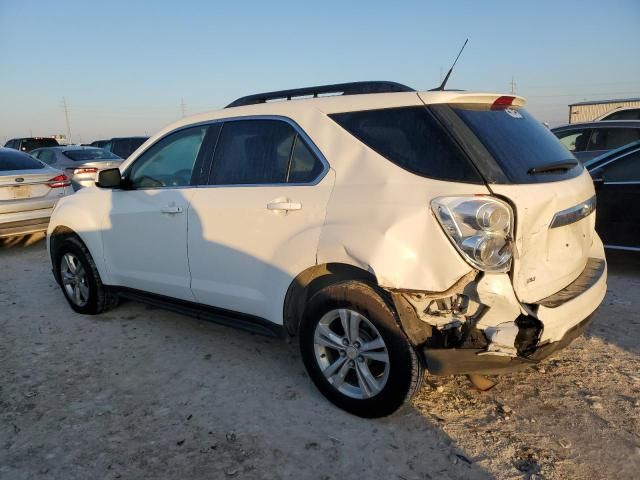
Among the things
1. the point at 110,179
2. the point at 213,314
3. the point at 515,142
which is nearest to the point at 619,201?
the point at 515,142

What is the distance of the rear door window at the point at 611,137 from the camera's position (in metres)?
7.38

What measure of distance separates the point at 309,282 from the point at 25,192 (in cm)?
632

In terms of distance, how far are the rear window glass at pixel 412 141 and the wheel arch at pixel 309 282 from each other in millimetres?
634

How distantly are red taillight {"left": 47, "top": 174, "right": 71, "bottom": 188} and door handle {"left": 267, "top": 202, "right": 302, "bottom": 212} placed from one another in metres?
6.17

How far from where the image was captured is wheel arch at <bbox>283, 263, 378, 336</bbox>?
2.75 m

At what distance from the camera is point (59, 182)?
7.90m

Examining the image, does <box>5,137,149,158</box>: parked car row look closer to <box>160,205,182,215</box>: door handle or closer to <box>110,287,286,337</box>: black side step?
<box>110,287,286,337</box>: black side step

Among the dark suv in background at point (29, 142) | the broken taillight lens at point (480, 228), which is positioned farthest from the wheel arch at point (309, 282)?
the dark suv in background at point (29, 142)

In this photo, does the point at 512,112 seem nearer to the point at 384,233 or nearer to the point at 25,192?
the point at 384,233

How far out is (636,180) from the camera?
5238 mm

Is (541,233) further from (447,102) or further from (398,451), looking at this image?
(398,451)

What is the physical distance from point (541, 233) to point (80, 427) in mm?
2784

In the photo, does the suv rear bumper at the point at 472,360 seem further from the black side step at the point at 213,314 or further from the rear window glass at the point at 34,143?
the rear window glass at the point at 34,143

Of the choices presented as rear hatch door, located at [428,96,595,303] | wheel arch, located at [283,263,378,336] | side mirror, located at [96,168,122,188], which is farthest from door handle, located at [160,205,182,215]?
rear hatch door, located at [428,96,595,303]
